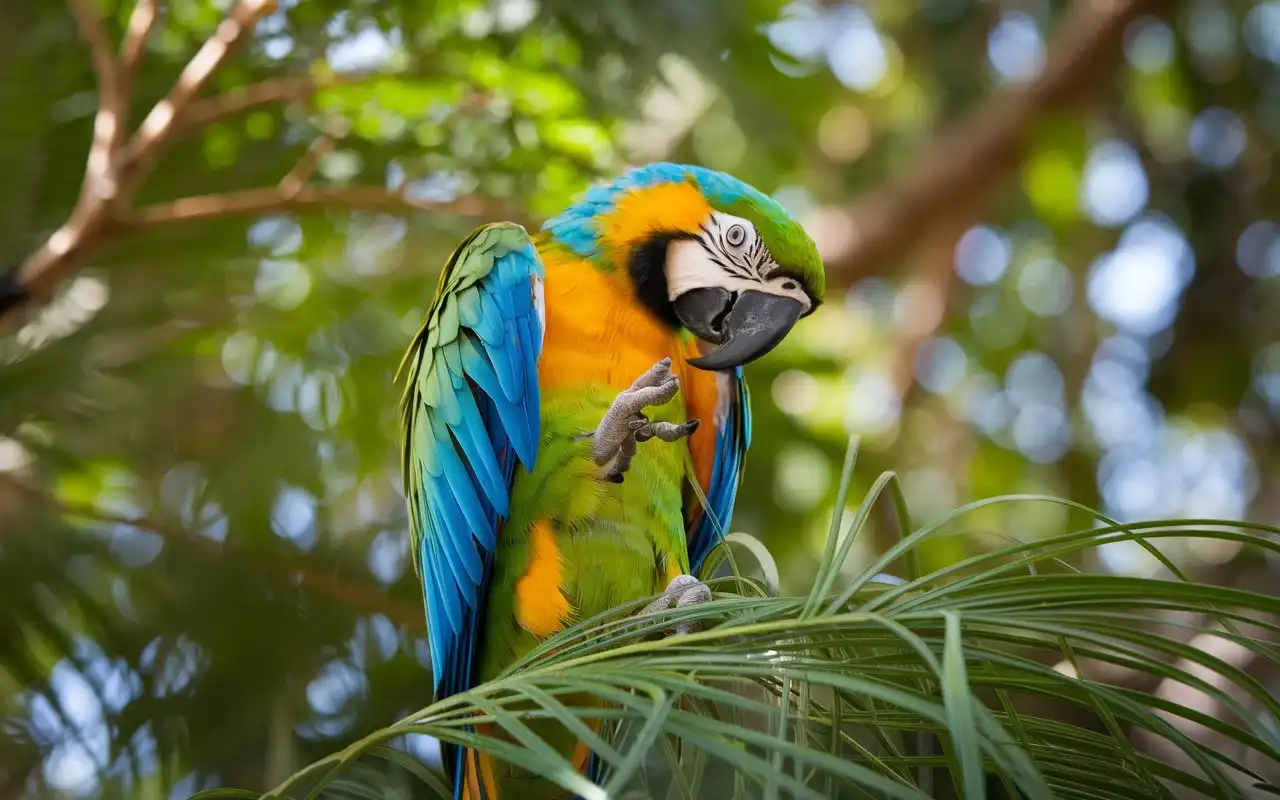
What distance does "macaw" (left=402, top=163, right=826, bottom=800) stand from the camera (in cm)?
139

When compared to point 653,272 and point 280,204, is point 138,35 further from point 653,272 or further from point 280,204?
point 653,272

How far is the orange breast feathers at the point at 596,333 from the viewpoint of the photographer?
4.92ft

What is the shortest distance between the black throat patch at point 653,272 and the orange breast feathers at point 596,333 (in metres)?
0.01

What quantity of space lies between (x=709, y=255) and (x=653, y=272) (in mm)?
89

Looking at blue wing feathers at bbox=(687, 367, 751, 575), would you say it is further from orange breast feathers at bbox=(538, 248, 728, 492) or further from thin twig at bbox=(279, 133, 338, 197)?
thin twig at bbox=(279, 133, 338, 197)

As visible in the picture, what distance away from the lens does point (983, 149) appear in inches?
126

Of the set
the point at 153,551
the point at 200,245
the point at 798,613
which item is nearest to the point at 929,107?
the point at 200,245

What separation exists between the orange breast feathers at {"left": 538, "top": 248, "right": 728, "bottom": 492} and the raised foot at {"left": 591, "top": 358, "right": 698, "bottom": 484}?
12 centimetres

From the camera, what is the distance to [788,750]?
640mm

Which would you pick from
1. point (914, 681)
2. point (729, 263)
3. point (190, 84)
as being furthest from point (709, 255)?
point (190, 84)

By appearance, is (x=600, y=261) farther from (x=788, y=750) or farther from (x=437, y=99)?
(x=788, y=750)

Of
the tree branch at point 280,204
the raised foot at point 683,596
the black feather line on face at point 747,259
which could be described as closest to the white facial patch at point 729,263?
the black feather line on face at point 747,259

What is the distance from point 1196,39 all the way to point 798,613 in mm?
3347

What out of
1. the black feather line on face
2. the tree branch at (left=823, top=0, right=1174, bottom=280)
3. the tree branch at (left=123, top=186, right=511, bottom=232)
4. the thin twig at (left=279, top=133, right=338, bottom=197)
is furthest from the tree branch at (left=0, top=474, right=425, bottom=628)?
the tree branch at (left=823, top=0, right=1174, bottom=280)
